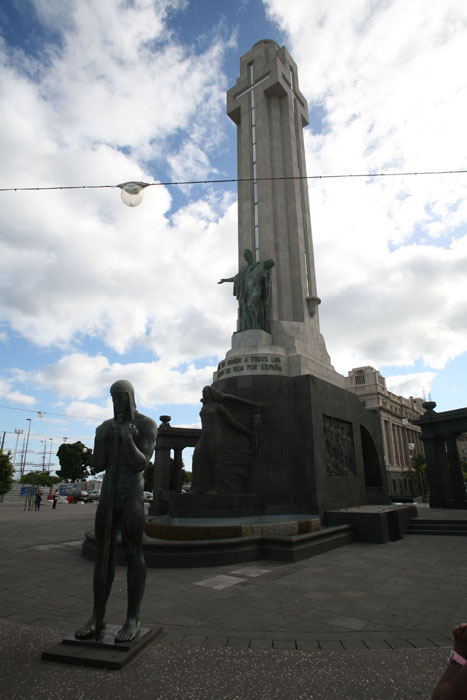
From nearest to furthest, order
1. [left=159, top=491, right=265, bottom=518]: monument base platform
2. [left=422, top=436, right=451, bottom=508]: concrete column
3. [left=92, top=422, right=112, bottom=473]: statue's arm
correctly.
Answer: [left=92, top=422, right=112, bottom=473]: statue's arm, [left=159, top=491, right=265, bottom=518]: monument base platform, [left=422, top=436, right=451, bottom=508]: concrete column

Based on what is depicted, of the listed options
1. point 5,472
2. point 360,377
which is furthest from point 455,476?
point 360,377

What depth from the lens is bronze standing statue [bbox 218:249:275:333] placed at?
17.9 metres

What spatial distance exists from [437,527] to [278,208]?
16467 mm

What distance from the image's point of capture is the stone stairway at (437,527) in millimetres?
13102

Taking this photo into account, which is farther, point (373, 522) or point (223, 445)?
point (223, 445)

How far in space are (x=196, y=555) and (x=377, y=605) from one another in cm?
419

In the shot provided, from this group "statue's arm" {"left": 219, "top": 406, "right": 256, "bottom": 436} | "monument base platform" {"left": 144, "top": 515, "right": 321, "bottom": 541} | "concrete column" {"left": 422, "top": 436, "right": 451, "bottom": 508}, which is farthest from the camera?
"concrete column" {"left": 422, "top": 436, "right": 451, "bottom": 508}

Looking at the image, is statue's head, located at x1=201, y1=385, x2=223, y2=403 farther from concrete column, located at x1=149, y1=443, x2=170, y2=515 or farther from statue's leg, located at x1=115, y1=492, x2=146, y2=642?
concrete column, located at x1=149, y1=443, x2=170, y2=515

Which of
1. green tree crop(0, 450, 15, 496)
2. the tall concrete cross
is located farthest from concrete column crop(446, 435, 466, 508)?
green tree crop(0, 450, 15, 496)

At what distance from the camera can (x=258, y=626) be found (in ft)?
16.6

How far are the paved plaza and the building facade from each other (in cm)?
5739

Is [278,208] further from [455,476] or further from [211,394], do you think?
[455,476]

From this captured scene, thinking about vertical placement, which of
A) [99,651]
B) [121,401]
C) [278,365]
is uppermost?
[278,365]

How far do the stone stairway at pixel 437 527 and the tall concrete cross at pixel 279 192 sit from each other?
6521 millimetres
